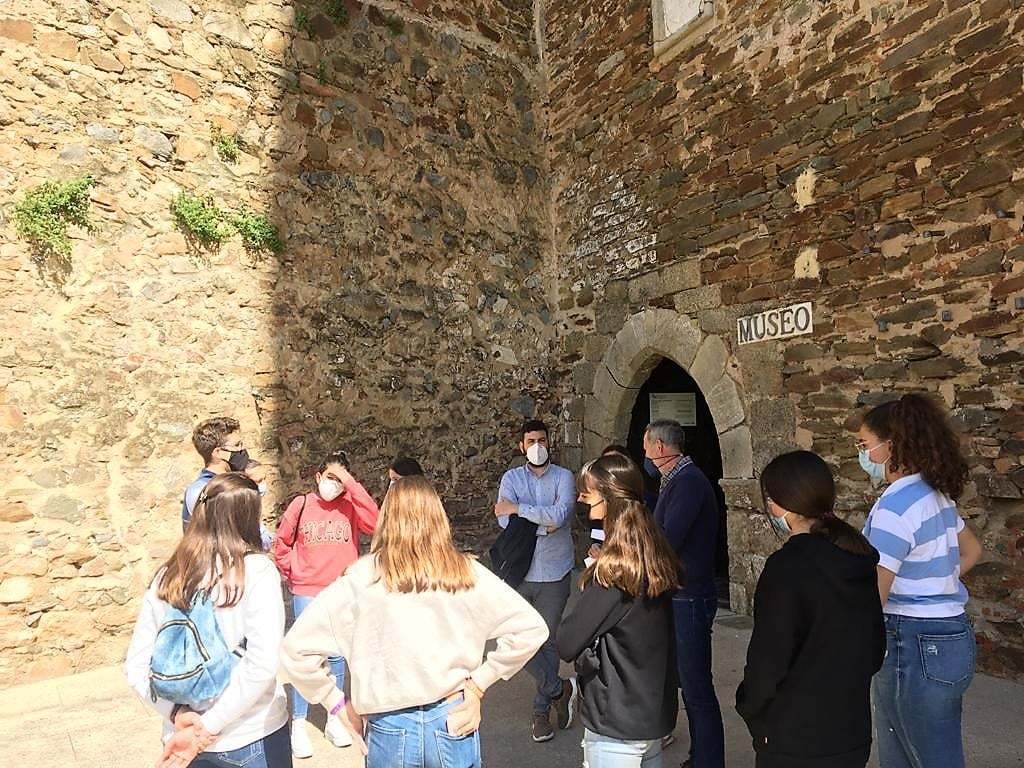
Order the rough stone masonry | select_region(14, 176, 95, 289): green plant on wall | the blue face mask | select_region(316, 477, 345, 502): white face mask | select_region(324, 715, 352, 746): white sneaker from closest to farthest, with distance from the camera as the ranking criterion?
the blue face mask < select_region(324, 715, 352, 746): white sneaker < select_region(316, 477, 345, 502): white face mask < the rough stone masonry < select_region(14, 176, 95, 289): green plant on wall

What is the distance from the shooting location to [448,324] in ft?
19.5

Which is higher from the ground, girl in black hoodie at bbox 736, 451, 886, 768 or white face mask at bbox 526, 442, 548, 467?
white face mask at bbox 526, 442, 548, 467

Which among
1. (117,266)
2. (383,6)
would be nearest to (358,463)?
(117,266)

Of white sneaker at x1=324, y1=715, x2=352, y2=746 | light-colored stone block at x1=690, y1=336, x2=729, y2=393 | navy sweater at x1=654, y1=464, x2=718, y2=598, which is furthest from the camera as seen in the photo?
light-colored stone block at x1=690, y1=336, x2=729, y2=393

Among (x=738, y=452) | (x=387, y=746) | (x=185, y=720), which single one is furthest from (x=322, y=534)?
(x=738, y=452)

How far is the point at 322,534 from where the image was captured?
338 centimetres

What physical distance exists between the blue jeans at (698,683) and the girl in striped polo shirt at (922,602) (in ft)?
1.96

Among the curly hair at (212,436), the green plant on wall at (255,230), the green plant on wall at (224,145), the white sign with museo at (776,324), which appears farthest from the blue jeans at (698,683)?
the green plant on wall at (224,145)

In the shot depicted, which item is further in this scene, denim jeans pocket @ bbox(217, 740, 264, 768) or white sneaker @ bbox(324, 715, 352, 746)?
white sneaker @ bbox(324, 715, 352, 746)

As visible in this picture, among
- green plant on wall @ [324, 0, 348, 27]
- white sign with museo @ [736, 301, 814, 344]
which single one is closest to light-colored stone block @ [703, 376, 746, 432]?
white sign with museo @ [736, 301, 814, 344]

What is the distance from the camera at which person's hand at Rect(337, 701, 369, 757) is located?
1832mm

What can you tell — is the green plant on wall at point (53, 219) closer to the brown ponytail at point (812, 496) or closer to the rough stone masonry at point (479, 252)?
the rough stone masonry at point (479, 252)

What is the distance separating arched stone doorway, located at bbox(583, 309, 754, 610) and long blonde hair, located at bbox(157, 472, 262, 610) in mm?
3525

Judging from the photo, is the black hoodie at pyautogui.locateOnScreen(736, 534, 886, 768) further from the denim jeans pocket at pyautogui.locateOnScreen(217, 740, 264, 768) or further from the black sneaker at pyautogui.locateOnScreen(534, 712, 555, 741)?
the black sneaker at pyautogui.locateOnScreen(534, 712, 555, 741)
